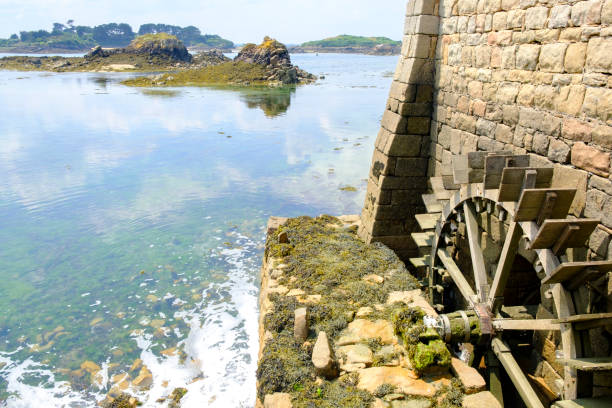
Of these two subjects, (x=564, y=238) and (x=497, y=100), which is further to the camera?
(x=497, y=100)

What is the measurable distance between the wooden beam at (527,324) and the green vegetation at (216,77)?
5243cm

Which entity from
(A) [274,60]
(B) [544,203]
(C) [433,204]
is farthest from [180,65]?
(B) [544,203]

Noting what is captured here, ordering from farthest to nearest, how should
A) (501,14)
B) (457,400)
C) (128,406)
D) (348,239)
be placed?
(348,239) → (128,406) → (501,14) → (457,400)

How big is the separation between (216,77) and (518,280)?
56720 millimetres

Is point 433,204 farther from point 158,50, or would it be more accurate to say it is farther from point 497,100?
point 158,50

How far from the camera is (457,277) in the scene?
233 inches

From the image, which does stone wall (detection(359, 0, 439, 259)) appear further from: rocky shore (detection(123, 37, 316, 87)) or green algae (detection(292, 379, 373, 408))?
rocky shore (detection(123, 37, 316, 87))

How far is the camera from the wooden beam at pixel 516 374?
4034 mm

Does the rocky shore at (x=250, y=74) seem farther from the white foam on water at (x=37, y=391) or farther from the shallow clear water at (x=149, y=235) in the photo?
the white foam on water at (x=37, y=391)

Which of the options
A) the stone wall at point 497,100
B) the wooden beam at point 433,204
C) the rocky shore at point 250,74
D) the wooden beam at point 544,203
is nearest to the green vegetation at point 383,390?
the wooden beam at point 544,203

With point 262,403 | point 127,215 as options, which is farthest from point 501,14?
point 127,215

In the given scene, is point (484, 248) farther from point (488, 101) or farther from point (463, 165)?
point (488, 101)

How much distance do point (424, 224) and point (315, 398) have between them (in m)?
3.40

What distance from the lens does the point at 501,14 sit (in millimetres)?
5340
